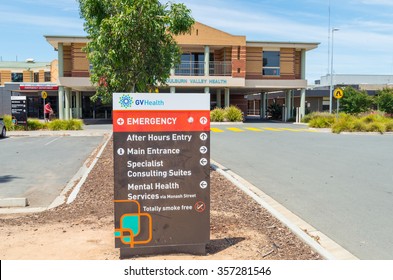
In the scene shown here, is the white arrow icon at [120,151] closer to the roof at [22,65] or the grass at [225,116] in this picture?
the grass at [225,116]

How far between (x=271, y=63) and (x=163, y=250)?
36.2 metres

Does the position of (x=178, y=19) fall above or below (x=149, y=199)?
above

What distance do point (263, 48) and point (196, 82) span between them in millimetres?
7862

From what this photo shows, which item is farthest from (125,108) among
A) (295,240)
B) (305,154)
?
(305,154)

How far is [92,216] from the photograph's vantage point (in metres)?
6.61

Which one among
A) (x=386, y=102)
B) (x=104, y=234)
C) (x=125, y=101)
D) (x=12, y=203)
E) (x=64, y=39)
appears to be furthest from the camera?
(x=386, y=102)

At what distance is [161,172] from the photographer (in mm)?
4719

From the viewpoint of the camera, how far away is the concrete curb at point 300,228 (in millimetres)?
4809

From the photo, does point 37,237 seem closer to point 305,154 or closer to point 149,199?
→ point 149,199

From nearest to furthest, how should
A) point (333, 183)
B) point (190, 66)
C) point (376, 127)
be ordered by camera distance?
point (333, 183) → point (376, 127) → point (190, 66)

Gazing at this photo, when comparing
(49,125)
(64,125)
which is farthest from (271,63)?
(49,125)

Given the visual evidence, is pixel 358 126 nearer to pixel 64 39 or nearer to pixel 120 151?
pixel 120 151

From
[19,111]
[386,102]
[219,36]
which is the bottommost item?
[19,111]

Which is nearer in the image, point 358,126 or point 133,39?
point 133,39
